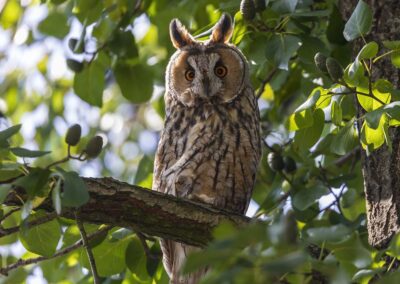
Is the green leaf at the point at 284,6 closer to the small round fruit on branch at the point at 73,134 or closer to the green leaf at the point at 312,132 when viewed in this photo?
the green leaf at the point at 312,132

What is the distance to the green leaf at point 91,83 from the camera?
3676 mm

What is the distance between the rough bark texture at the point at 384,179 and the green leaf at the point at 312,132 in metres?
0.33

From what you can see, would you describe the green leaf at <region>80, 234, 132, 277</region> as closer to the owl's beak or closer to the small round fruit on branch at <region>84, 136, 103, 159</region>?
the owl's beak

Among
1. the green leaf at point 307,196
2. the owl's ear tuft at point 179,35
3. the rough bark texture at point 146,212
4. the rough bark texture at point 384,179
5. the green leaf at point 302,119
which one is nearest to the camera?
the rough bark texture at point 146,212

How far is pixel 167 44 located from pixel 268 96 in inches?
27.6

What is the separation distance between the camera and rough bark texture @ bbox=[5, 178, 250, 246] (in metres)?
2.39

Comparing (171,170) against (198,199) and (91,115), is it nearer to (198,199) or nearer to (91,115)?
(198,199)

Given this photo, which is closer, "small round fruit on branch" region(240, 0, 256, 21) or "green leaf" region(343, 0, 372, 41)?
"green leaf" region(343, 0, 372, 41)

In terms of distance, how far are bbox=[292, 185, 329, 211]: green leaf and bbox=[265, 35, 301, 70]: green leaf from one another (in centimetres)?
50

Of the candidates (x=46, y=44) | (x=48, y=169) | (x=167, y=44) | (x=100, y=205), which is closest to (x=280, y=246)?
(x=48, y=169)

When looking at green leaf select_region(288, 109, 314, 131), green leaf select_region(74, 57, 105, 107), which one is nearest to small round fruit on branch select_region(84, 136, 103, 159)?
green leaf select_region(288, 109, 314, 131)

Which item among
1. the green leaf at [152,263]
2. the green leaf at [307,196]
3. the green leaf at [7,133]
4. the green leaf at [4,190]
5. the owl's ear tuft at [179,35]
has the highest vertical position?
the green leaf at [7,133]

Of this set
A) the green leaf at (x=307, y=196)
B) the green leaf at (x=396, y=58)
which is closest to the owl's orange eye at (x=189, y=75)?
the green leaf at (x=307, y=196)

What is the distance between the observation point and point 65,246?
319 cm
